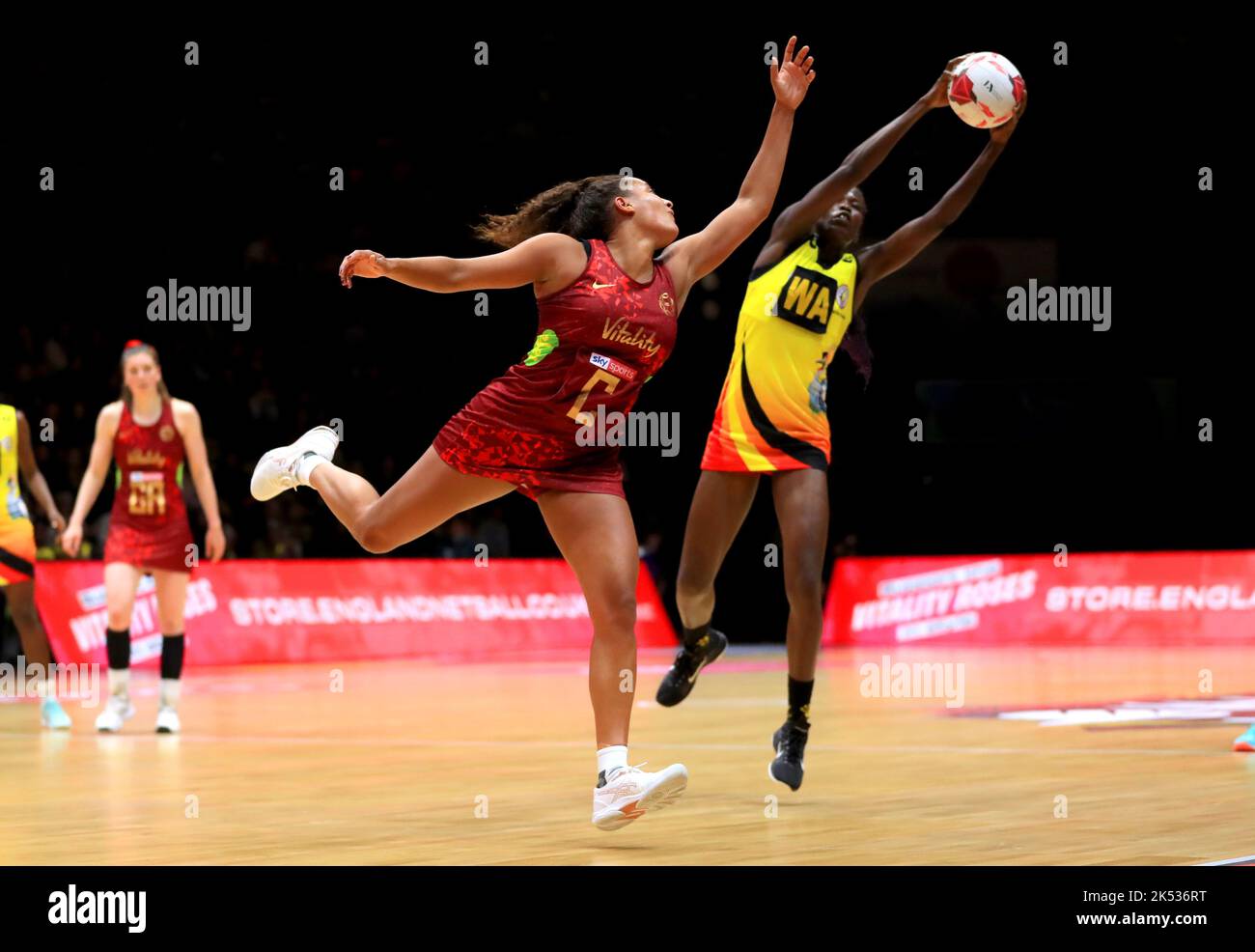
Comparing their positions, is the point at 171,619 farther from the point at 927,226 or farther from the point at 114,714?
the point at 927,226

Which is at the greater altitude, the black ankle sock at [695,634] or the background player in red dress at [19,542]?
the background player in red dress at [19,542]

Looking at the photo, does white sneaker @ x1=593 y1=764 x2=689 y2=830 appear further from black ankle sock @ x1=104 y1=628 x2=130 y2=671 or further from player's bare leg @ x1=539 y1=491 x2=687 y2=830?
black ankle sock @ x1=104 y1=628 x2=130 y2=671

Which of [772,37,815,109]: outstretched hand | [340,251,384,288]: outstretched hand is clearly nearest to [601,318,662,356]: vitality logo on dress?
[340,251,384,288]: outstretched hand

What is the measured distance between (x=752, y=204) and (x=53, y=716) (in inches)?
242

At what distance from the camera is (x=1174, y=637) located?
18.9 metres

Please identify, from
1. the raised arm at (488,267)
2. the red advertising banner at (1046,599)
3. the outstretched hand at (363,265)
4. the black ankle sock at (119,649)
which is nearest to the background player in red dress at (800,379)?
the raised arm at (488,267)

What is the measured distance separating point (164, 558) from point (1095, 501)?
15.4 m

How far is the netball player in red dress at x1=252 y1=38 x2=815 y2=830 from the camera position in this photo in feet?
18.6

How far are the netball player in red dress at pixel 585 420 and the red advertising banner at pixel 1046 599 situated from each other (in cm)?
1393

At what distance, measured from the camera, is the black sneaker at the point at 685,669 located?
8078 millimetres

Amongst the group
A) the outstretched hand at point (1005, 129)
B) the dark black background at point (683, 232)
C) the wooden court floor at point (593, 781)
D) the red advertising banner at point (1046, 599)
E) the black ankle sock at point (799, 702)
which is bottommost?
the wooden court floor at point (593, 781)

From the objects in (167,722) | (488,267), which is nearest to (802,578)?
(488,267)

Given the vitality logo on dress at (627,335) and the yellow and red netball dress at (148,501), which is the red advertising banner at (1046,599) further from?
the vitality logo on dress at (627,335)

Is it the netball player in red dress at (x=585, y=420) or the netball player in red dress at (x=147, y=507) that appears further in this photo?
the netball player in red dress at (x=147, y=507)
